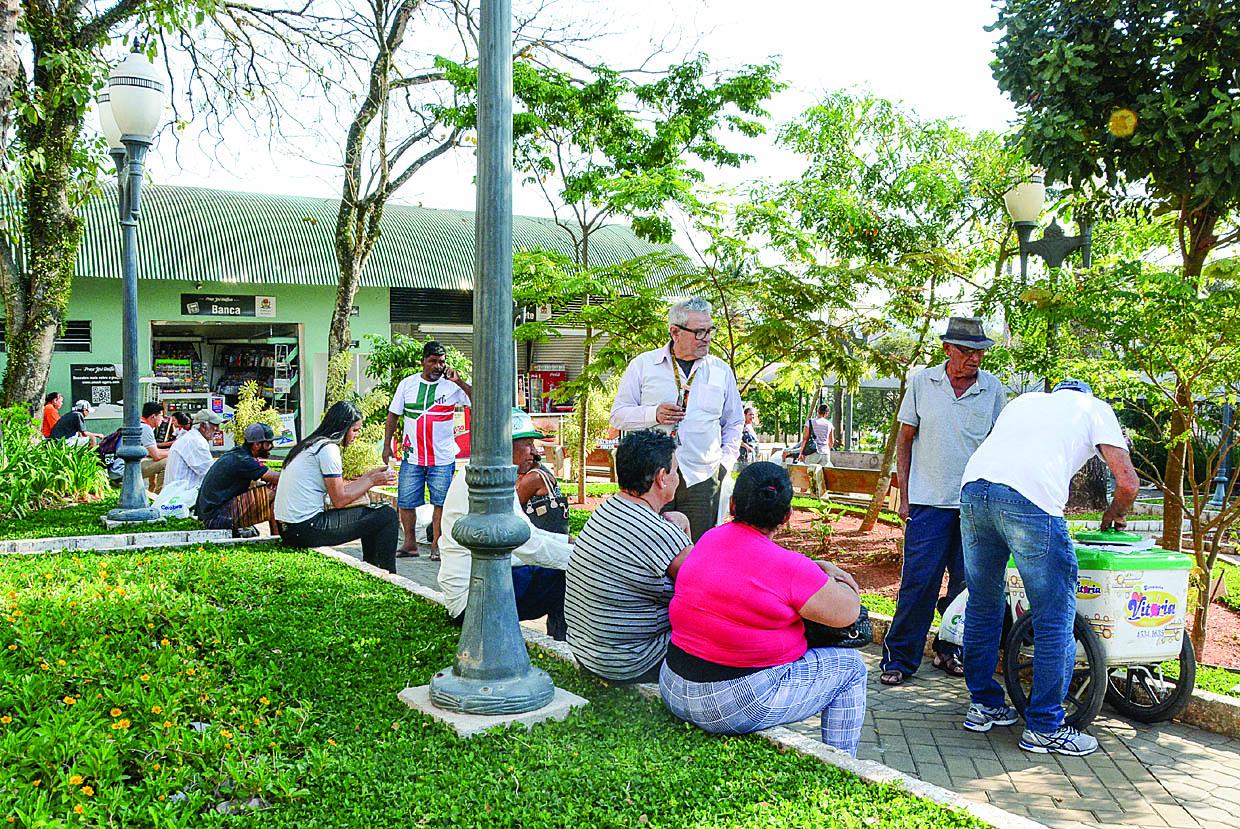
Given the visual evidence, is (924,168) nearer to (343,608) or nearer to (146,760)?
(343,608)

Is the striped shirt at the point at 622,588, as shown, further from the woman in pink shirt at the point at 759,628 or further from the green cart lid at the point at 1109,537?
the green cart lid at the point at 1109,537

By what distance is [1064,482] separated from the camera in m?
4.48

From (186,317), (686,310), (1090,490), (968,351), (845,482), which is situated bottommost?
(1090,490)

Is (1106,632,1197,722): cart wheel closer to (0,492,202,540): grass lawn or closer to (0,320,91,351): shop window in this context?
(0,492,202,540): grass lawn

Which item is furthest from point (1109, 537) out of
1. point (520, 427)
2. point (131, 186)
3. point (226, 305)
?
point (226, 305)

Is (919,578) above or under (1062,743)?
above

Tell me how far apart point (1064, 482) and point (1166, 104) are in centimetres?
220

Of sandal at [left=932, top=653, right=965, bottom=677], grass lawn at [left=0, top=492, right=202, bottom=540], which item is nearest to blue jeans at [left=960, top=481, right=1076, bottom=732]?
sandal at [left=932, top=653, right=965, bottom=677]

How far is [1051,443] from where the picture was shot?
4.54 metres

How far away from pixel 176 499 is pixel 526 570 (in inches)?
257

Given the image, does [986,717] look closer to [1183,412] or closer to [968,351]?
[968,351]

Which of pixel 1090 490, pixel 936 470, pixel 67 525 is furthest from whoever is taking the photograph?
pixel 1090 490

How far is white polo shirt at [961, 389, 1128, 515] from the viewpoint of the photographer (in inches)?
176

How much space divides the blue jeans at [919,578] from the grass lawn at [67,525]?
639 cm
